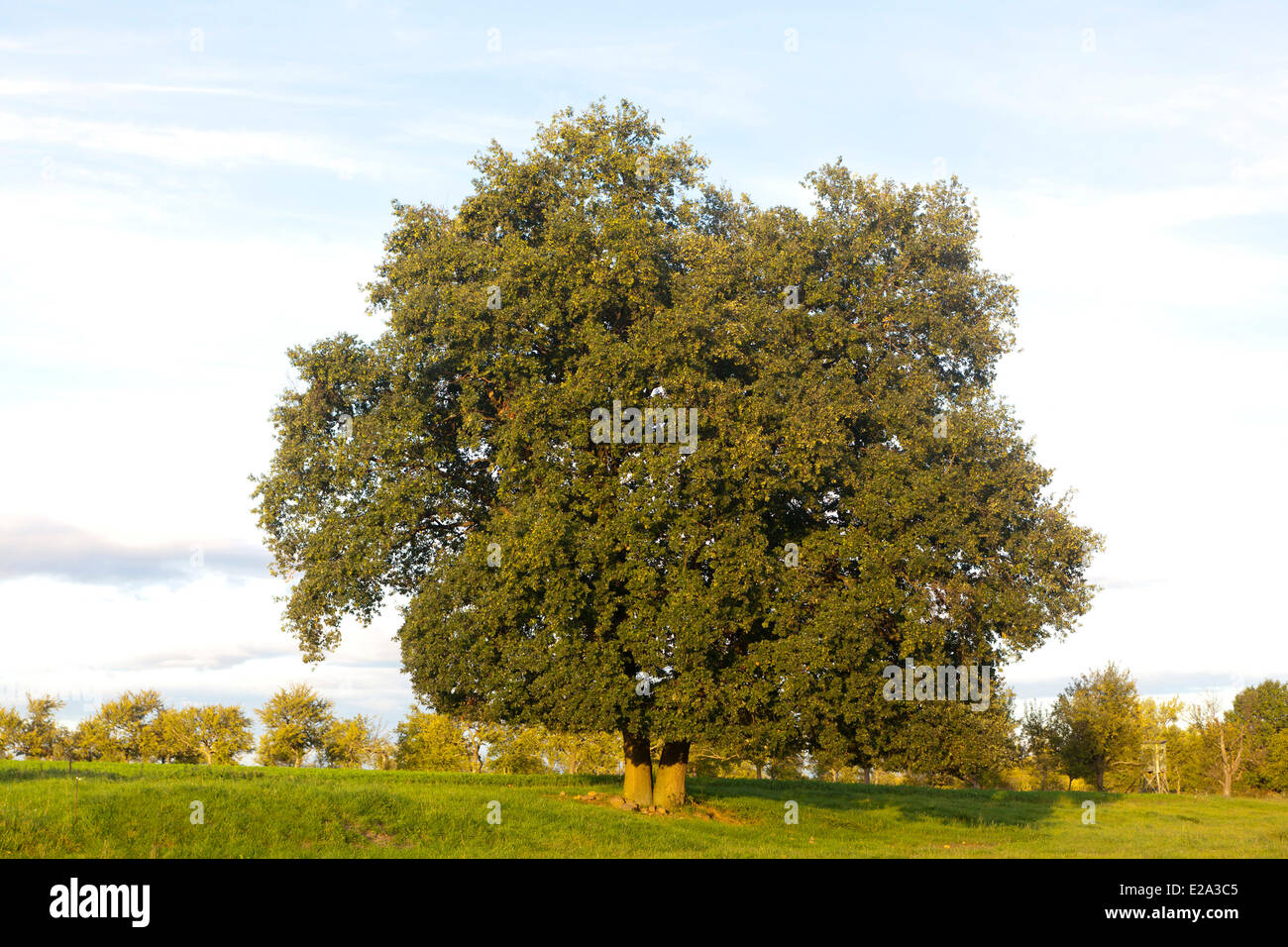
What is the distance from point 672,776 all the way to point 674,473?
11.3 m

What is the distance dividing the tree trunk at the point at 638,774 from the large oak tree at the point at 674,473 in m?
2.06

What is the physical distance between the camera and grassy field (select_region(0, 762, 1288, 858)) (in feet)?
64.0

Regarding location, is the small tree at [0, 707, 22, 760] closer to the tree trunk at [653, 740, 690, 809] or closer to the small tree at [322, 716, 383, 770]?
the small tree at [322, 716, 383, 770]

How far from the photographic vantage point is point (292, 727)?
62.3 metres

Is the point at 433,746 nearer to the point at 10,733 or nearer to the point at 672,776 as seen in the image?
the point at 10,733

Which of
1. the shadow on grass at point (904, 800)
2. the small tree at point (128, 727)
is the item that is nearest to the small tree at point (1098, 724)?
the shadow on grass at point (904, 800)

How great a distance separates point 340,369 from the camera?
2795 cm

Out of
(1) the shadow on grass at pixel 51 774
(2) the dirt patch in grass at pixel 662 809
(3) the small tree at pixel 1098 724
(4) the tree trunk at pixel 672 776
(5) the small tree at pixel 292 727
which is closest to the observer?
(1) the shadow on grass at pixel 51 774

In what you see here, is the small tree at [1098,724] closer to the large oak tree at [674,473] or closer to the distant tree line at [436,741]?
the distant tree line at [436,741]

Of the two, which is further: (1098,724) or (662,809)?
(1098,724)

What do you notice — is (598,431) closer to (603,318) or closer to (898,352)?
(603,318)

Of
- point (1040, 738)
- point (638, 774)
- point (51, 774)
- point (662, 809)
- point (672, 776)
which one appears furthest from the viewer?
point (1040, 738)

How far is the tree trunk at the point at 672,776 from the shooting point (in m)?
31.1

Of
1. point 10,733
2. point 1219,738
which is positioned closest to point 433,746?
point 10,733
